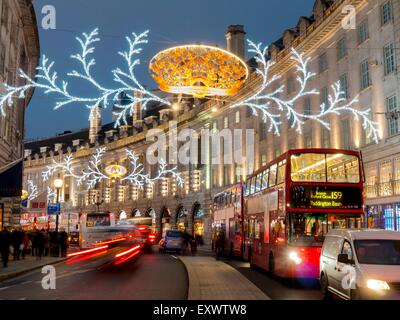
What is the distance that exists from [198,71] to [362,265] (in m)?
8.18

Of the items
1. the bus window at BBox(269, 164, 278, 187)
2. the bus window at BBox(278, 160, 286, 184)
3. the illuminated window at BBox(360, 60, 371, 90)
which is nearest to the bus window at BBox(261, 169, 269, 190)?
the bus window at BBox(269, 164, 278, 187)

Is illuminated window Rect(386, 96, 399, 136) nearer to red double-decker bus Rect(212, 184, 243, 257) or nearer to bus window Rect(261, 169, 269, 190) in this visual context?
red double-decker bus Rect(212, 184, 243, 257)

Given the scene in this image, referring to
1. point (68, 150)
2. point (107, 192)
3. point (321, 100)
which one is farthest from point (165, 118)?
point (321, 100)

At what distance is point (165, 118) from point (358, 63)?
42.9 m

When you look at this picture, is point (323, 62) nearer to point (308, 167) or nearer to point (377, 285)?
point (308, 167)

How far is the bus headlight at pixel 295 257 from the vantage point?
16.9 m

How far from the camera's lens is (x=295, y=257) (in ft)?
55.8

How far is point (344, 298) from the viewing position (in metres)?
12.0

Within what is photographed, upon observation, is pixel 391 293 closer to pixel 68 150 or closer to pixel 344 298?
pixel 344 298

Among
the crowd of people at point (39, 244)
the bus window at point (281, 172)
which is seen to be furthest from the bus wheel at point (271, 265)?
the crowd of people at point (39, 244)

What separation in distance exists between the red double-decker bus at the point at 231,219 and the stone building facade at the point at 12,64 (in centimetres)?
1125

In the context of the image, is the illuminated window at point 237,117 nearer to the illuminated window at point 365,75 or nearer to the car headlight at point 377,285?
the illuminated window at point 365,75

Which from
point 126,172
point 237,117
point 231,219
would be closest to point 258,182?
point 231,219

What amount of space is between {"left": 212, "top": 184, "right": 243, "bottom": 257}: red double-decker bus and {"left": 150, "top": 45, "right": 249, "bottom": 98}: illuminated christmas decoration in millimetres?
12310
